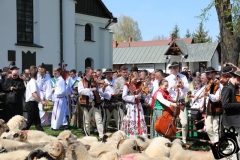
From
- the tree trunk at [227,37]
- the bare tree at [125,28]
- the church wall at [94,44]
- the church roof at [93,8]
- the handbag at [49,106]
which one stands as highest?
the bare tree at [125,28]

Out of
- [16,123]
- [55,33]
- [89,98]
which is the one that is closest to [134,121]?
[89,98]

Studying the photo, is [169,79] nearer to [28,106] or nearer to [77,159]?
[28,106]

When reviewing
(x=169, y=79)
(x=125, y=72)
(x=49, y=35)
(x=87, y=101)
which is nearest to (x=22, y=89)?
(x=87, y=101)

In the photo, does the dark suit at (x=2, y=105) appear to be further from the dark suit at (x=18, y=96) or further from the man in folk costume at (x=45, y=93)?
the man in folk costume at (x=45, y=93)

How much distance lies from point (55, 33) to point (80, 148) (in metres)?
21.0

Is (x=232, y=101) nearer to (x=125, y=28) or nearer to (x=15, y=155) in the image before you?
(x=15, y=155)

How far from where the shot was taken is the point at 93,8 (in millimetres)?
29938

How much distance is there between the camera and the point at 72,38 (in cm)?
2633

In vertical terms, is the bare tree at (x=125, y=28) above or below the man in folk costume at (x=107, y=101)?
above

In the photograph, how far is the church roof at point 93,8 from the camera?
95.3ft

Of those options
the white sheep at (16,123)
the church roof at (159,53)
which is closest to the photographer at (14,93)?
the white sheep at (16,123)

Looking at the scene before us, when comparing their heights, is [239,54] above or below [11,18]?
below

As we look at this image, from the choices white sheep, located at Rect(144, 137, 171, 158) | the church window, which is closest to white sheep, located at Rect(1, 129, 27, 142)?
white sheep, located at Rect(144, 137, 171, 158)

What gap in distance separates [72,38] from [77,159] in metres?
21.9
